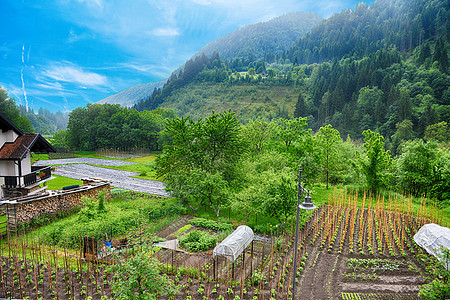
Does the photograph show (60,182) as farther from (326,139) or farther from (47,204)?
(326,139)

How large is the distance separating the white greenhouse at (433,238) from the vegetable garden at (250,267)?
22.9 inches

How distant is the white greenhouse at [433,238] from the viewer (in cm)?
1172

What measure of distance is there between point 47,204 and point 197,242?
1095 cm

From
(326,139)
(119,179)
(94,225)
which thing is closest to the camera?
(94,225)

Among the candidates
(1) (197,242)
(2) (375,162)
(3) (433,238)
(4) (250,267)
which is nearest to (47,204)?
(1) (197,242)

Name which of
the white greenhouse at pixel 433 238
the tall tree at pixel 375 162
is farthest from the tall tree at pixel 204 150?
the white greenhouse at pixel 433 238

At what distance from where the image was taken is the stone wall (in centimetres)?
1468

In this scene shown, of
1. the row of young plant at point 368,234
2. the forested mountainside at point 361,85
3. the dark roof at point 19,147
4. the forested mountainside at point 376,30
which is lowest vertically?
the row of young plant at point 368,234

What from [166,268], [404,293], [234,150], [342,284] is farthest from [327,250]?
[234,150]

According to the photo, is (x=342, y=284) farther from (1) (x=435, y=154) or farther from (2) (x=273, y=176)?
(1) (x=435, y=154)

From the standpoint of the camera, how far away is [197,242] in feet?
42.0

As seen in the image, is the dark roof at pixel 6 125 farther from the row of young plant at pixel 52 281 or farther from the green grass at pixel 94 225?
the row of young plant at pixel 52 281

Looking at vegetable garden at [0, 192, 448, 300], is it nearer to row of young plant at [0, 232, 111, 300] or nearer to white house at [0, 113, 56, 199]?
row of young plant at [0, 232, 111, 300]

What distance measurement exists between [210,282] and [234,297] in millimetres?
1316
